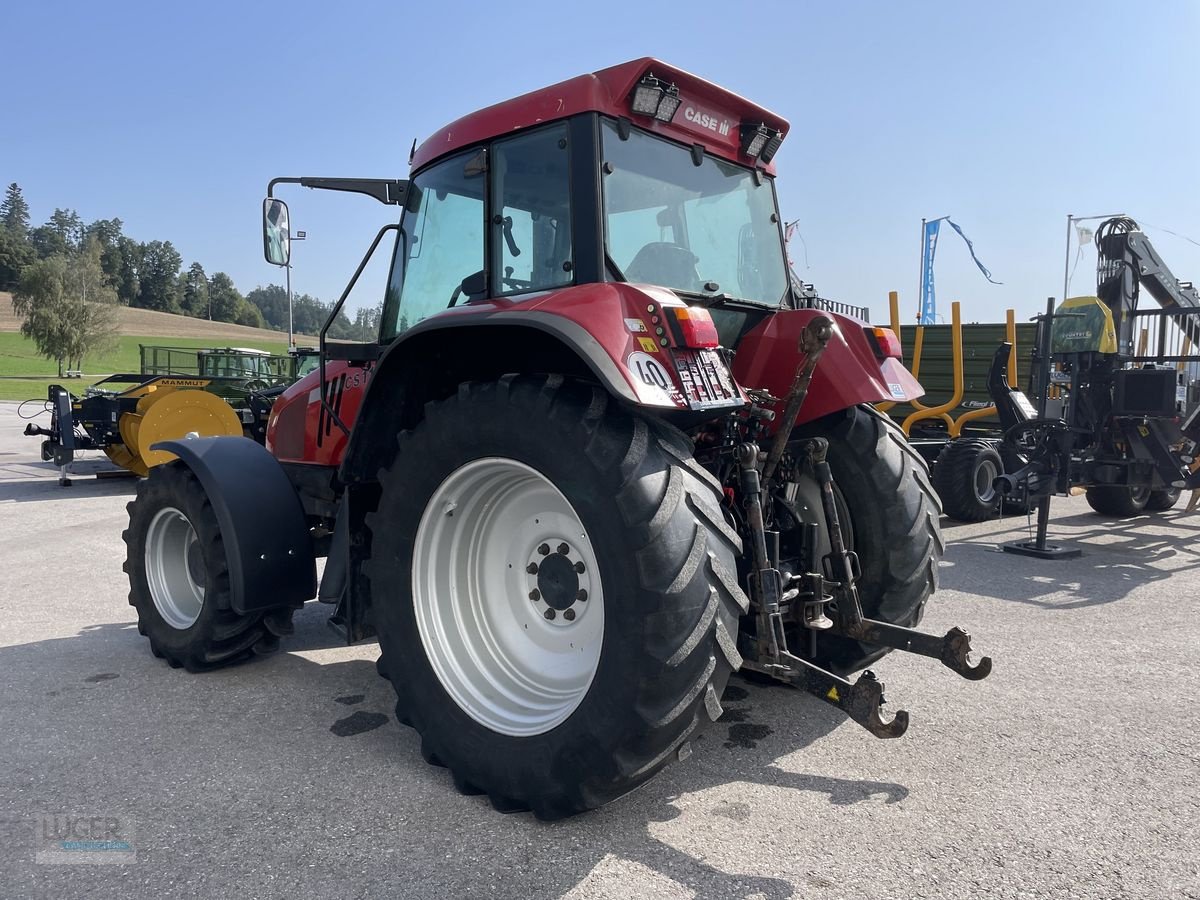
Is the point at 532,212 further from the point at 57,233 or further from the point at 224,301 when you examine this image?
the point at 57,233

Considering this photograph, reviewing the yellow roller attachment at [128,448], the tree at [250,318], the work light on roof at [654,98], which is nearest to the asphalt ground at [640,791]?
the work light on roof at [654,98]

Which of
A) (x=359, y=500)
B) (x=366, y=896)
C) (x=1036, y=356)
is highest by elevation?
(x=1036, y=356)

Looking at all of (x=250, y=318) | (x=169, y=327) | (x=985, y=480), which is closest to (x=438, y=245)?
(x=985, y=480)

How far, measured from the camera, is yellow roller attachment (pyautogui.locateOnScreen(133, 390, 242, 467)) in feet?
33.1

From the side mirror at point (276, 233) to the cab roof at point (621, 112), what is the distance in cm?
66

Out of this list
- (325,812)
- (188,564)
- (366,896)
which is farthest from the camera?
(188,564)

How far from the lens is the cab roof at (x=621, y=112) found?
2.94m

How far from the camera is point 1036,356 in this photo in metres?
9.11

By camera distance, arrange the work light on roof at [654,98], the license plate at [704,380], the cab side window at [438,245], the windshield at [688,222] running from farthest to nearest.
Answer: the cab side window at [438,245]
the windshield at [688,222]
the work light on roof at [654,98]
the license plate at [704,380]

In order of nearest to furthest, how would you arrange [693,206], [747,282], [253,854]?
[253,854]
[693,206]
[747,282]

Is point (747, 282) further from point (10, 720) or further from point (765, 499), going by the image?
point (10, 720)

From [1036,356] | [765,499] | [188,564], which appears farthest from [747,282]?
[1036,356]

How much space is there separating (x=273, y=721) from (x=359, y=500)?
Result: 98 centimetres

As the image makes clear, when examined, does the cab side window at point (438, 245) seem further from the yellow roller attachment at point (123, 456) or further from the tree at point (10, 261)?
the tree at point (10, 261)
